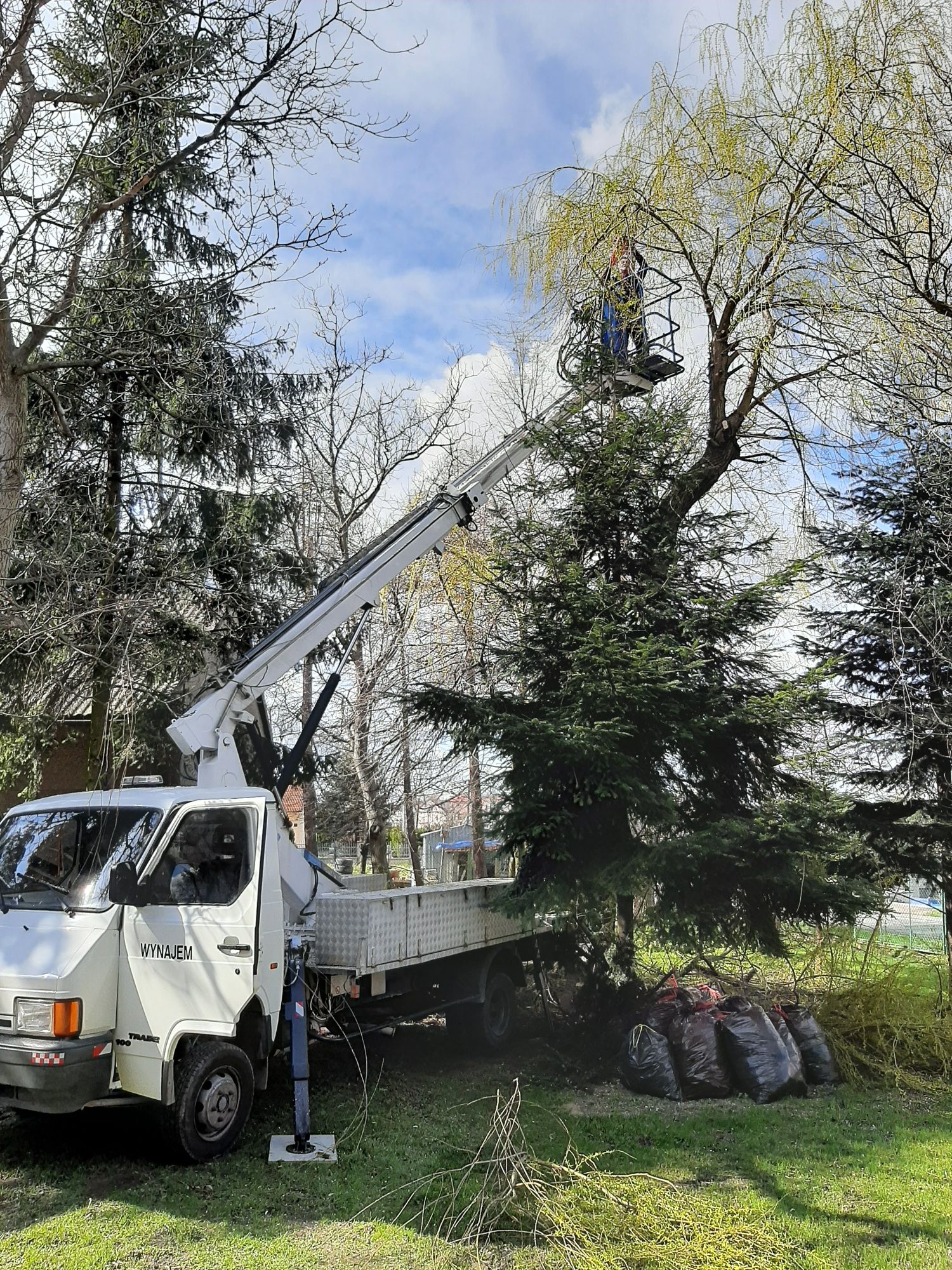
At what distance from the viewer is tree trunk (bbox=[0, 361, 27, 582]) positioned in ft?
24.4

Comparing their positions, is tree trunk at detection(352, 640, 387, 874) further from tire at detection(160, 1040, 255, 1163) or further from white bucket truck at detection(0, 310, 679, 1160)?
tire at detection(160, 1040, 255, 1163)

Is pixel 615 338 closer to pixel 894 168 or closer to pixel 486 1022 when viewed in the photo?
pixel 894 168

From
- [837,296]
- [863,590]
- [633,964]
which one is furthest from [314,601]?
[863,590]

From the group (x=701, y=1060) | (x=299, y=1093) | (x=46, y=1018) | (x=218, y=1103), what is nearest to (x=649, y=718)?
(x=701, y=1060)

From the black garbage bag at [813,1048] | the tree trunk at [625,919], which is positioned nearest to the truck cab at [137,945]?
the tree trunk at [625,919]

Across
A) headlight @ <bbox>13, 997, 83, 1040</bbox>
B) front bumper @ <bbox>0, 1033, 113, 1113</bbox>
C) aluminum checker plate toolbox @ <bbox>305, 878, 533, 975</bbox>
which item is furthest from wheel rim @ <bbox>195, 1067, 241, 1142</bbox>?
aluminum checker plate toolbox @ <bbox>305, 878, 533, 975</bbox>

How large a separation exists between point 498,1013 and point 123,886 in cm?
495

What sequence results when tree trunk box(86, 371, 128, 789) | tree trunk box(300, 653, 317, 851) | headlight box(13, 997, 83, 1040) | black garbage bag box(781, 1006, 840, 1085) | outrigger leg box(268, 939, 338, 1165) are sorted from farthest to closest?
tree trunk box(300, 653, 317, 851) → tree trunk box(86, 371, 128, 789) → black garbage bag box(781, 1006, 840, 1085) → outrigger leg box(268, 939, 338, 1165) → headlight box(13, 997, 83, 1040)

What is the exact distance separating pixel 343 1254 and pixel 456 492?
687 centimetres

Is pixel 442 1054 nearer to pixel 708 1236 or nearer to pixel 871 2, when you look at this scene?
pixel 708 1236

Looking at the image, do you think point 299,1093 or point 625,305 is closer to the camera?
point 299,1093

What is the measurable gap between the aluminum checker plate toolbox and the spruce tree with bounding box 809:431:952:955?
430 cm

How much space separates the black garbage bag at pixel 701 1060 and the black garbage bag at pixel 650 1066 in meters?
0.08

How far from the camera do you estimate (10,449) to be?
306 inches
